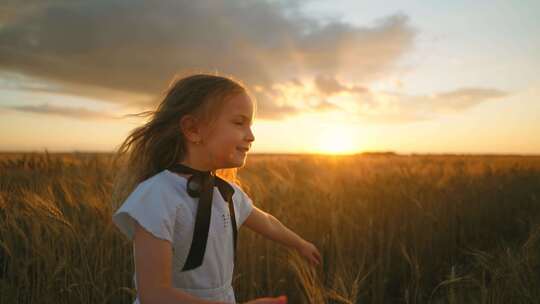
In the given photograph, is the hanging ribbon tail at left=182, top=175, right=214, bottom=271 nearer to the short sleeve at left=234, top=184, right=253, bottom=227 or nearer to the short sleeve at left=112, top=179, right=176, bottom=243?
the short sleeve at left=112, top=179, right=176, bottom=243

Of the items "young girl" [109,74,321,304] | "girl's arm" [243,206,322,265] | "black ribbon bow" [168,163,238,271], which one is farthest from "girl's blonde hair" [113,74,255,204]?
"girl's arm" [243,206,322,265]

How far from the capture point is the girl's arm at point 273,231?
1556 mm

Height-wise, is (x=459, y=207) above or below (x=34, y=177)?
below

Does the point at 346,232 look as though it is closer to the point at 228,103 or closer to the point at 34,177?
the point at 228,103

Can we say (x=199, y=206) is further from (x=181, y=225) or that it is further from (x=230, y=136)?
(x=230, y=136)

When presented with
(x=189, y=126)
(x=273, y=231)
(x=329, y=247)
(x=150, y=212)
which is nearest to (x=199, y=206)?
(x=150, y=212)

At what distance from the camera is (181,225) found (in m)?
1.18

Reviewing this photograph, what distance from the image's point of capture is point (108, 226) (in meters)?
2.39

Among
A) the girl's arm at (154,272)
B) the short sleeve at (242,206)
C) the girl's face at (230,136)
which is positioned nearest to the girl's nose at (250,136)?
the girl's face at (230,136)

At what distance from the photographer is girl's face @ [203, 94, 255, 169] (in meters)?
1.27

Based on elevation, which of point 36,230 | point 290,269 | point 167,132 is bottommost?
point 290,269

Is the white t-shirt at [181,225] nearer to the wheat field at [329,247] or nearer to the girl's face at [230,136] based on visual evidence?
the girl's face at [230,136]

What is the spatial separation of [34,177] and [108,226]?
228 cm

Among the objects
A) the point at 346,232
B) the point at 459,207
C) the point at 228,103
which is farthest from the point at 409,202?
the point at 228,103
